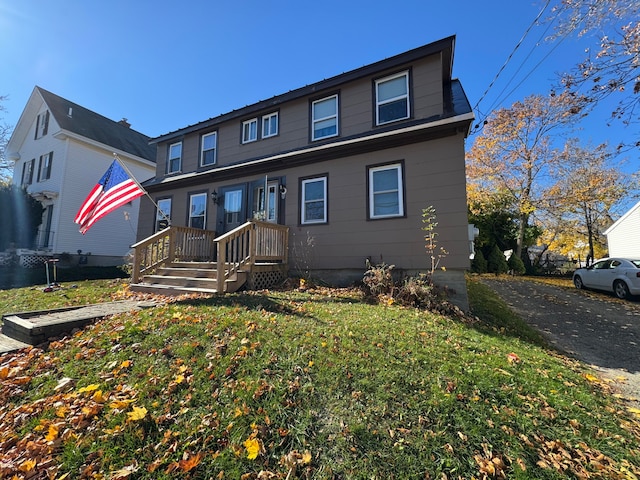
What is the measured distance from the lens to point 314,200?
8734mm

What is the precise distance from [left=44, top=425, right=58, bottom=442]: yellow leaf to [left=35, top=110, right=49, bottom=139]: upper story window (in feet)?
73.1

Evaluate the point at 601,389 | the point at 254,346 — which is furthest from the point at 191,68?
the point at 601,389

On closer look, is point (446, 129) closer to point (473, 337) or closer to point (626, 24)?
point (626, 24)

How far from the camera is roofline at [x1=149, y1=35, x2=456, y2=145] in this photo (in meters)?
7.45

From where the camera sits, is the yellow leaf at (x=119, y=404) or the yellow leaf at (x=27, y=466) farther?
the yellow leaf at (x=119, y=404)

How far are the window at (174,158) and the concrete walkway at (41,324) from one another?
28.4 ft

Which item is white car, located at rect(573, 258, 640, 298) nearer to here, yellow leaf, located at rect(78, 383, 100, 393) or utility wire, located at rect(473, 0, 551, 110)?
utility wire, located at rect(473, 0, 551, 110)

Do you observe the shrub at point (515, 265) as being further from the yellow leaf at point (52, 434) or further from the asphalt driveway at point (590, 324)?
the yellow leaf at point (52, 434)

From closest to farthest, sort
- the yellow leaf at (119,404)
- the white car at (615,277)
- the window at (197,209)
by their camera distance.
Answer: the yellow leaf at (119,404) → the white car at (615,277) → the window at (197,209)

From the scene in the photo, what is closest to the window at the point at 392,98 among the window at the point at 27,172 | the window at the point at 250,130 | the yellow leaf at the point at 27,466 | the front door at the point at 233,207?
the window at the point at 250,130

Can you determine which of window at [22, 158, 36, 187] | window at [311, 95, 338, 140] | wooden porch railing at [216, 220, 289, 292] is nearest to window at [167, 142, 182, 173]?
window at [311, 95, 338, 140]

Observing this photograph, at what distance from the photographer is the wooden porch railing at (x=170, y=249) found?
803 centimetres

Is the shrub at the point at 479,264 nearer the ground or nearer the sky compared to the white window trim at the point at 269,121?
nearer the ground

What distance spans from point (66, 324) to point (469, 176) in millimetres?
22119
